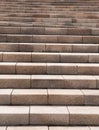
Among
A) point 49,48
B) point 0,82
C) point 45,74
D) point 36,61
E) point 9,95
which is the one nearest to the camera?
point 9,95

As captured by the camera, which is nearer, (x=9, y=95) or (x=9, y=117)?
(x=9, y=117)

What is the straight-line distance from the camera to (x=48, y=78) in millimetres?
4309

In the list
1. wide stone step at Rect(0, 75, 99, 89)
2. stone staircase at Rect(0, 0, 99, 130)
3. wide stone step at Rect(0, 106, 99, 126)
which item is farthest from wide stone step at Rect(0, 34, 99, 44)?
wide stone step at Rect(0, 106, 99, 126)

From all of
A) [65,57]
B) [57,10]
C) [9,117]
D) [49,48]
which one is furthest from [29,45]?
[57,10]

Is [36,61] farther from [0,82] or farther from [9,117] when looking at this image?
[9,117]

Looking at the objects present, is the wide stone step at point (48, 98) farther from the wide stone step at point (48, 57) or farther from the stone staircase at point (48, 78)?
the wide stone step at point (48, 57)

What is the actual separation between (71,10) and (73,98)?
5863 millimetres

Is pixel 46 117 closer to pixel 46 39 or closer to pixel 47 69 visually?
pixel 47 69

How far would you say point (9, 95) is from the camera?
3.89m

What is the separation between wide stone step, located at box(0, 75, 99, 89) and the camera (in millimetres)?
4234

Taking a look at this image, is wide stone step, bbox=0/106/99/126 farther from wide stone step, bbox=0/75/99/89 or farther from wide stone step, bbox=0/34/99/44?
wide stone step, bbox=0/34/99/44

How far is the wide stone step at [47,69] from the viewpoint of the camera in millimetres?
4605

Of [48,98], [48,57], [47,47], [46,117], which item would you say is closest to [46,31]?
[47,47]

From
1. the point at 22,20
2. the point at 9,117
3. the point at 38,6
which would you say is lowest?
the point at 9,117
